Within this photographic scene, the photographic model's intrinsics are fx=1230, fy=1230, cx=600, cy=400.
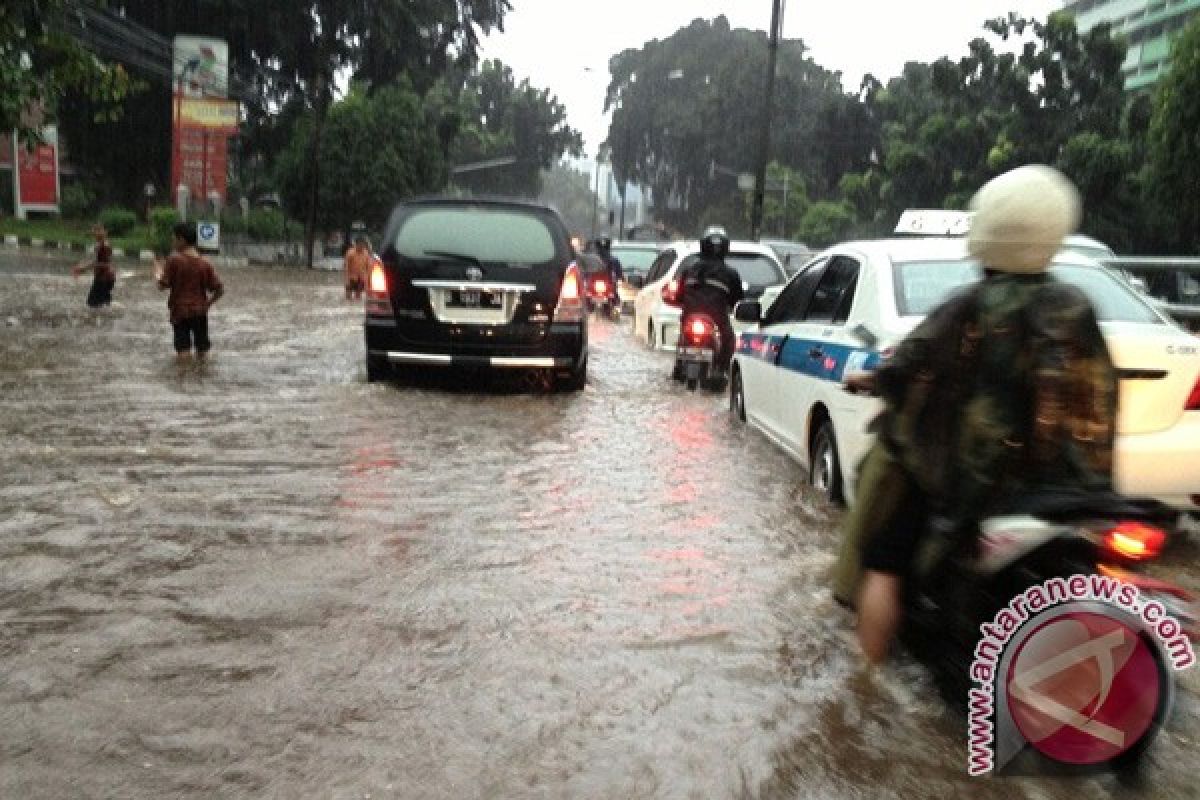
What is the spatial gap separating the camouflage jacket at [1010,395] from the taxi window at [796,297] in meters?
3.92

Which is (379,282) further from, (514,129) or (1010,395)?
(514,129)

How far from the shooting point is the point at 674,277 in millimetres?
13875

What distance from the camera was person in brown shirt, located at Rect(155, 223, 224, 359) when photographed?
11.7 metres

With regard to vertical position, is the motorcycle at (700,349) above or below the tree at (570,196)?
below

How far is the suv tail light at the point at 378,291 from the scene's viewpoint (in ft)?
32.4

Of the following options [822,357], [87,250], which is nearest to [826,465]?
[822,357]

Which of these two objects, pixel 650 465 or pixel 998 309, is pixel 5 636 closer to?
pixel 998 309

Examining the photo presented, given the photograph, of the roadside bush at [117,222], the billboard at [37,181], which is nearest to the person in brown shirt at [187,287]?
the roadside bush at [117,222]

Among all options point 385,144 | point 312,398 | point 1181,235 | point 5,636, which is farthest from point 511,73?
point 5,636

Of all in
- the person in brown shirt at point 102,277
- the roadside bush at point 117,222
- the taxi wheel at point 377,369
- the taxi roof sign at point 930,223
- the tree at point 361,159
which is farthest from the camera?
the roadside bush at point 117,222

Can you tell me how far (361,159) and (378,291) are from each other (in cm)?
3702

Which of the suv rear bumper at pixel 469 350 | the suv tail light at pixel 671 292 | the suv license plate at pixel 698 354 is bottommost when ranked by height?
the suv license plate at pixel 698 354

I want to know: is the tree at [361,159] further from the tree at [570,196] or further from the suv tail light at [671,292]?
the tree at [570,196]

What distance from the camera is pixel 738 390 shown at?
9281 millimetres
